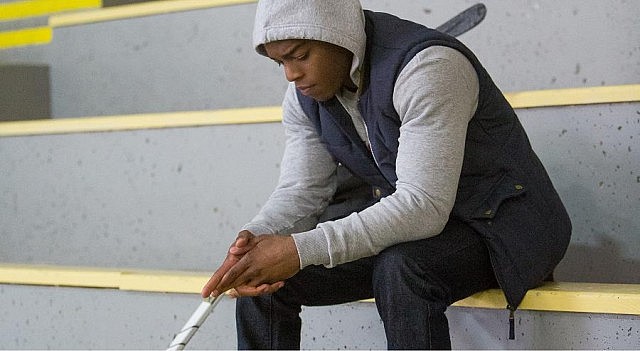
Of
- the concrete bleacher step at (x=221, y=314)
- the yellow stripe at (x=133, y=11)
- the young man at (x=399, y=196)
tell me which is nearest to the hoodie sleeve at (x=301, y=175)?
the young man at (x=399, y=196)

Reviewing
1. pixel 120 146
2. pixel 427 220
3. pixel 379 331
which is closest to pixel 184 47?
pixel 120 146

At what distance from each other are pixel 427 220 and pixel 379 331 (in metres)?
0.23

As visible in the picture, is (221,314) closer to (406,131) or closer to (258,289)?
(258,289)

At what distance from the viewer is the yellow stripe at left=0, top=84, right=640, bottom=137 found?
1.24m

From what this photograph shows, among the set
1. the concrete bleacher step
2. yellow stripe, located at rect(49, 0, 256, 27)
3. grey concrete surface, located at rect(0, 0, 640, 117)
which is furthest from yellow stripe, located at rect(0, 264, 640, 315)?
yellow stripe, located at rect(49, 0, 256, 27)

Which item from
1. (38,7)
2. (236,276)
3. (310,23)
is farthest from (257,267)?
(38,7)

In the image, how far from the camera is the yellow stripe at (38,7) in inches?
78.7

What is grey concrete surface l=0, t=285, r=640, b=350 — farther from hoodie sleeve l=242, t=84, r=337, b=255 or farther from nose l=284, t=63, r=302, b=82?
nose l=284, t=63, r=302, b=82

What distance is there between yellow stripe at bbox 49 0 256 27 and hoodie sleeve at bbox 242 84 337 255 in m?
0.51

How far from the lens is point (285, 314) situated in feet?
3.54

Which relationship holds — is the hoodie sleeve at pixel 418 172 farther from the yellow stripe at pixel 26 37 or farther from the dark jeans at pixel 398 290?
the yellow stripe at pixel 26 37

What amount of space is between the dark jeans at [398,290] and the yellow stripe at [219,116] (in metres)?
0.30

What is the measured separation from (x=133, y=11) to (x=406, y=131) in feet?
2.95

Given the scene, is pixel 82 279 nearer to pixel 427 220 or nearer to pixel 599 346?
pixel 427 220
